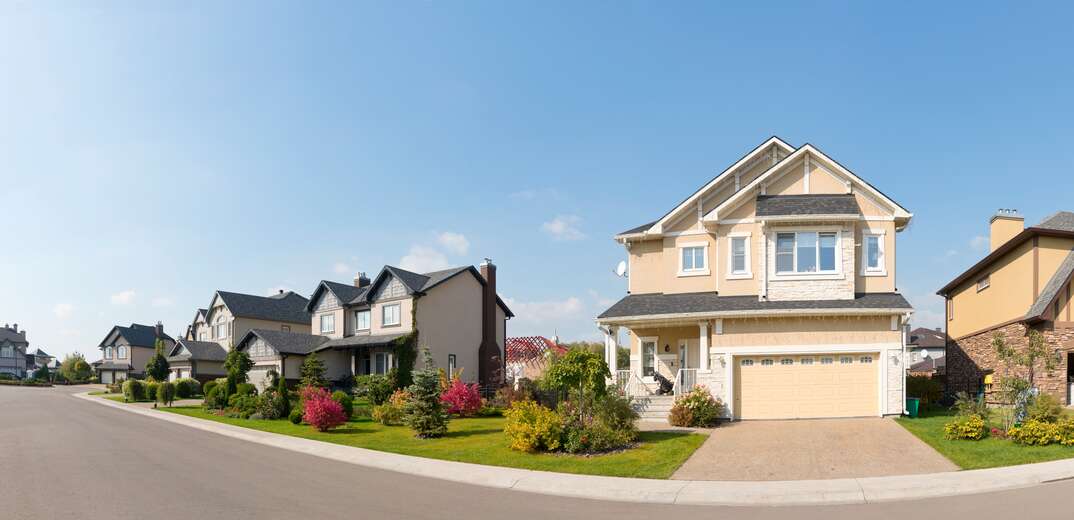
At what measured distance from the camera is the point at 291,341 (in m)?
44.3

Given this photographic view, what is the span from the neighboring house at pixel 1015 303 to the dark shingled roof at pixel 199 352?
1928 inches

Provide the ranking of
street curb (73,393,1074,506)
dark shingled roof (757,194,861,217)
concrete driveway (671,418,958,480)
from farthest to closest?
dark shingled roof (757,194,861,217) → concrete driveway (671,418,958,480) → street curb (73,393,1074,506)

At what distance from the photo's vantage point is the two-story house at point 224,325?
5328cm

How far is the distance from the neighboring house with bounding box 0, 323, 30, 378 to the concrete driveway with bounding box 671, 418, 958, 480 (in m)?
119

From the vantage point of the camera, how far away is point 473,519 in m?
10.5

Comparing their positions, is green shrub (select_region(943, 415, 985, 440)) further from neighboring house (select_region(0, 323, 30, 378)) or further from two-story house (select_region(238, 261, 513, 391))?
neighboring house (select_region(0, 323, 30, 378))

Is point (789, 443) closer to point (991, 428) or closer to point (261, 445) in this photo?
point (991, 428)

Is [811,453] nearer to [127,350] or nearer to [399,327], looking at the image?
[399,327]

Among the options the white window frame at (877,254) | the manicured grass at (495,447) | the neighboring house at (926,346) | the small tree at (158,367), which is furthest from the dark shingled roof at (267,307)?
the neighboring house at (926,346)

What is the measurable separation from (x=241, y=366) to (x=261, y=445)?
56.0ft

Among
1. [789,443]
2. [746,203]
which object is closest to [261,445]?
[789,443]

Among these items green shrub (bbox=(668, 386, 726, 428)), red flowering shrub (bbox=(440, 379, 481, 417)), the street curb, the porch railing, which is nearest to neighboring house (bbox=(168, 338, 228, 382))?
red flowering shrub (bbox=(440, 379, 481, 417))

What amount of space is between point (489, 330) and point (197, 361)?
2584cm

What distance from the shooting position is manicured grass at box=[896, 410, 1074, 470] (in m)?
14.6
